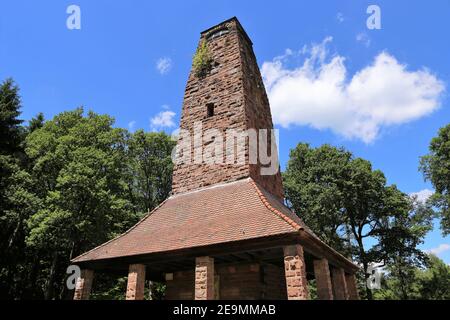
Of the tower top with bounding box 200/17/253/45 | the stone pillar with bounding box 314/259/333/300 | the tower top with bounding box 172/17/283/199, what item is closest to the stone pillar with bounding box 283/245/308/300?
the stone pillar with bounding box 314/259/333/300

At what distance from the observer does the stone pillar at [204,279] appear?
7.59 m

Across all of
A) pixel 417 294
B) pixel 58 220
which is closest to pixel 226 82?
pixel 58 220

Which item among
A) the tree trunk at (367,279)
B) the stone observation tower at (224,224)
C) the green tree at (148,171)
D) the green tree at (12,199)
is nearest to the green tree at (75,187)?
the green tree at (12,199)

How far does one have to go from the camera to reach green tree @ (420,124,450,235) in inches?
843

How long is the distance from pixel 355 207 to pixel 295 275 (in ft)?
63.7

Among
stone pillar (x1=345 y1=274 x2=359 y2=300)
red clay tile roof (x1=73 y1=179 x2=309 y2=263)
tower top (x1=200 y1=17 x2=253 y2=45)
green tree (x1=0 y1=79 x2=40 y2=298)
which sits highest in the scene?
tower top (x1=200 y1=17 x2=253 y2=45)

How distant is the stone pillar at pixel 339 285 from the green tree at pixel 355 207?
43.2 ft

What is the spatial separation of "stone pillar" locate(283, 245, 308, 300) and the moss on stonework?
29.1ft

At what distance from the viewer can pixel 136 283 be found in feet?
28.3

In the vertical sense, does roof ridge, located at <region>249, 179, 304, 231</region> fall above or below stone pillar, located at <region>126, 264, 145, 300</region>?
above

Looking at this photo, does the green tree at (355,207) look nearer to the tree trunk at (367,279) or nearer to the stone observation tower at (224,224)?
the tree trunk at (367,279)

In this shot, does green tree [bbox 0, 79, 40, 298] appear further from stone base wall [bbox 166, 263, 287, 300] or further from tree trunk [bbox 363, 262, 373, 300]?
tree trunk [bbox 363, 262, 373, 300]

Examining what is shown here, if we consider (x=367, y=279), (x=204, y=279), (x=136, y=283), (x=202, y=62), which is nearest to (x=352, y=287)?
(x=204, y=279)

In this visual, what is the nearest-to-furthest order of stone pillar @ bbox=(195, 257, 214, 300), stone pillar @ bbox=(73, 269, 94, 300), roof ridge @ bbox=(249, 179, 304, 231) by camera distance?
roof ridge @ bbox=(249, 179, 304, 231), stone pillar @ bbox=(195, 257, 214, 300), stone pillar @ bbox=(73, 269, 94, 300)
